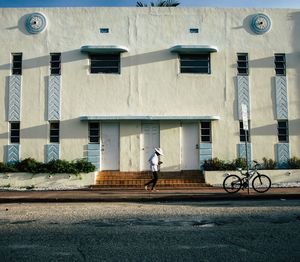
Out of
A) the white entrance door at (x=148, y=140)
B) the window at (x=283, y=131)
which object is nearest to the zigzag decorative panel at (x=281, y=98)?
the window at (x=283, y=131)

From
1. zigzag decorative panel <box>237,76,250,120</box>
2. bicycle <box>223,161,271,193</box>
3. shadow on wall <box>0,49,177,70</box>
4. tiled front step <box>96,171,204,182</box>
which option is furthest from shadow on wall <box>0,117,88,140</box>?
bicycle <box>223,161,271,193</box>

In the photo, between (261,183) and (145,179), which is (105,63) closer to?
(145,179)

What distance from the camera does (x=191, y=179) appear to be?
63.6ft

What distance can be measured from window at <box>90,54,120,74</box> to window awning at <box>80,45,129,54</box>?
0.39 meters

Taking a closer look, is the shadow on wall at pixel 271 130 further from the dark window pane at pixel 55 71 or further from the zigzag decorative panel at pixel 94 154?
the dark window pane at pixel 55 71

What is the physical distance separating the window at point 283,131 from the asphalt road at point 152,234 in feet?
30.4

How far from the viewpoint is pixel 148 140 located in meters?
20.3

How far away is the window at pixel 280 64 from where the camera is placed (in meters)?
20.9

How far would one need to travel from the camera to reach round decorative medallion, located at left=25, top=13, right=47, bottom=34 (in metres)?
20.6

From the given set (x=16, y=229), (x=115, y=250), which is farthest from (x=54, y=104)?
(x=115, y=250)

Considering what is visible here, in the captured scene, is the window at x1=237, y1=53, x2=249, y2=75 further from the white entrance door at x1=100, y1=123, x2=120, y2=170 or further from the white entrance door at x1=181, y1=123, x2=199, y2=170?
the white entrance door at x1=100, y1=123, x2=120, y2=170

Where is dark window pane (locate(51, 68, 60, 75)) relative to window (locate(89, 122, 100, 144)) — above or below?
above

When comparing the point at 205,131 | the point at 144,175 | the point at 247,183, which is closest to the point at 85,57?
the point at 144,175

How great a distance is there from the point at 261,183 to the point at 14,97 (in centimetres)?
1201
